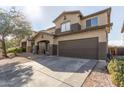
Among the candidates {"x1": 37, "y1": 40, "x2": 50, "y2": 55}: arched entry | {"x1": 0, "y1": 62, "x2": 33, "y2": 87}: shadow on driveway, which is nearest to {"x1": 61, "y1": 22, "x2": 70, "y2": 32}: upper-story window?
{"x1": 37, "y1": 40, "x2": 50, "y2": 55}: arched entry

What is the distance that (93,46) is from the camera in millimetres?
14242

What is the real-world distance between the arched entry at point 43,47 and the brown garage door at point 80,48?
138 inches

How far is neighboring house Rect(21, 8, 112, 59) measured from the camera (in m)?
13.7

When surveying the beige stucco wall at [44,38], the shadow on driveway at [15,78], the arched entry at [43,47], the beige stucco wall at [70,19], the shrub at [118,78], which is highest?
the beige stucco wall at [70,19]

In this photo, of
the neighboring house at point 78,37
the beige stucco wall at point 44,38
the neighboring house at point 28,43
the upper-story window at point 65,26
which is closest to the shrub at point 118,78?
the neighboring house at point 78,37

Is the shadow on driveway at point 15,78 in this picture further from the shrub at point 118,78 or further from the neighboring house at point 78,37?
the neighboring house at point 78,37

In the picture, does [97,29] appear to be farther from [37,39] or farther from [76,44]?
[37,39]

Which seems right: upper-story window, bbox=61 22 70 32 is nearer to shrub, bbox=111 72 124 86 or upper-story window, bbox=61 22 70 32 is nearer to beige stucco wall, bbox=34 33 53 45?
beige stucco wall, bbox=34 33 53 45

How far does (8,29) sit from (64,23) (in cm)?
831

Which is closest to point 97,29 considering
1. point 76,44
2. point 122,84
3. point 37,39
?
point 76,44

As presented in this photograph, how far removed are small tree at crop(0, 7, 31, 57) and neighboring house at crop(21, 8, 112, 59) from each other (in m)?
2.97

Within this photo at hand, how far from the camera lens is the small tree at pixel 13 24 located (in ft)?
58.3
